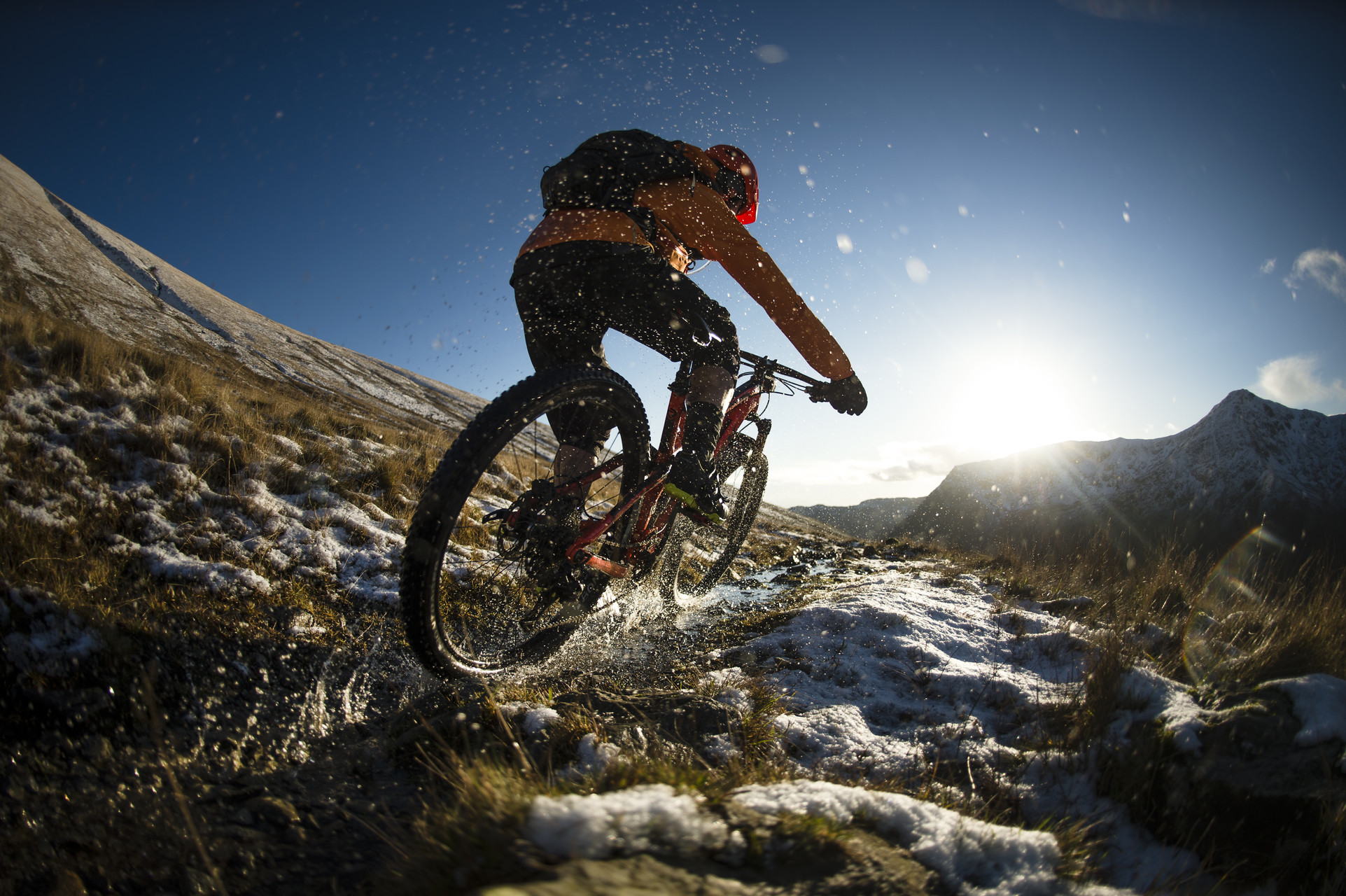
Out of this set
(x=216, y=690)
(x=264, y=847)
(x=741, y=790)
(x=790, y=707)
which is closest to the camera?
(x=741, y=790)

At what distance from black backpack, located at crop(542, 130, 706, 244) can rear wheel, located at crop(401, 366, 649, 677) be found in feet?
2.77

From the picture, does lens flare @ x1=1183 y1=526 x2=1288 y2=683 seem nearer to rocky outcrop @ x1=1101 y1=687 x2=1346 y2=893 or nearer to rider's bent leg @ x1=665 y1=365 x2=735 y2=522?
rocky outcrop @ x1=1101 y1=687 x2=1346 y2=893

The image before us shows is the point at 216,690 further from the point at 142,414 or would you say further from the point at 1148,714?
the point at 1148,714

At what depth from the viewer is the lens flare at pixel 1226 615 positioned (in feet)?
8.39

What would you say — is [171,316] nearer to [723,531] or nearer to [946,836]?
[723,531]

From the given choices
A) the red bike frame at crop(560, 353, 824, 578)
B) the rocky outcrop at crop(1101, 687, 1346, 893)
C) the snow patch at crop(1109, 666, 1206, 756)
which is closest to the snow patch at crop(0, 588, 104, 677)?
the red bike frame at crop(560, 353, 824, 578)

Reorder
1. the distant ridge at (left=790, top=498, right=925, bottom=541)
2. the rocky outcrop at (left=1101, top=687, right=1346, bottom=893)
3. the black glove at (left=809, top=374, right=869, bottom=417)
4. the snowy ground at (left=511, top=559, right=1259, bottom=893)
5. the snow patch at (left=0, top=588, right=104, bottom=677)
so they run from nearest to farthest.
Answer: the snowy ground at (left=511, top=559, right=1259, bottom=893) < the rocky outcrop at (left=1101, top=687, right=1346, bottom=893) < the snow patch at (left=0, top=588, right=104, bottom=677) < the black glove at (left=809, top=374, right=869, bottom=417) < the distant ridge at (left=790, top=498, right=925, bottom=541)

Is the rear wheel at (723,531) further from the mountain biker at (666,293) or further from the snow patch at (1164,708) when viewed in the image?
the snow patch at (1164,708)

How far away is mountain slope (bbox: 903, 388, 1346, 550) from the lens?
41.6 metres

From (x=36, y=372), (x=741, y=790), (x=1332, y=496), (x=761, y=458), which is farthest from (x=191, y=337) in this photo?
(x=1332, y=496)

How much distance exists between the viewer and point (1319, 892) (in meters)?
1.40

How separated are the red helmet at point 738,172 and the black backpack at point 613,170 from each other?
481 mm

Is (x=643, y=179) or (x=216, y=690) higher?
(x=643, y=179)

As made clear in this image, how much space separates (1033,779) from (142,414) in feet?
19.4
